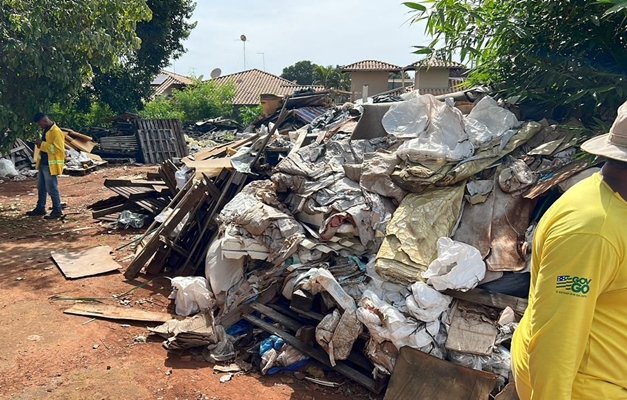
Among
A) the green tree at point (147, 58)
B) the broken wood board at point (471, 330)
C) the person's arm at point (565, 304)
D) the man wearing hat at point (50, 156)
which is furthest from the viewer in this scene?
the green tree at point (147, 58)

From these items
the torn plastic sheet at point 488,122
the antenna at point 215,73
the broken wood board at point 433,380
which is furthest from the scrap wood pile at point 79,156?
the antenna at point 215,73

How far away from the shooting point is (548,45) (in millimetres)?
4691

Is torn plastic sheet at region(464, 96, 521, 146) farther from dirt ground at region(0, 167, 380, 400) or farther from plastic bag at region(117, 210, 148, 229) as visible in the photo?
plastic bag at region(117, 210, 148, 229)

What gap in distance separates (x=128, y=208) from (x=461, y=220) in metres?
5.69

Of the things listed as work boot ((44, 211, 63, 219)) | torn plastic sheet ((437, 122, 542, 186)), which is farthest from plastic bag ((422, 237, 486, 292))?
work boot ((44, 211, 63, 219))

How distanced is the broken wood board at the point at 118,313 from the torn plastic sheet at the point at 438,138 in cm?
275

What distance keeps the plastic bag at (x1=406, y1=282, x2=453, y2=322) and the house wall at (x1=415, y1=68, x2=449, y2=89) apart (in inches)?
926

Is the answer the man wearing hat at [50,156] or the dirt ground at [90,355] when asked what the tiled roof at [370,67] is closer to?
the man wearing hat at [50,156]

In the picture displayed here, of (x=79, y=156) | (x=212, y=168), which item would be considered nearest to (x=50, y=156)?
(x=212, y=168)

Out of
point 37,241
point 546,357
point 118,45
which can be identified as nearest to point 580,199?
point 546,357

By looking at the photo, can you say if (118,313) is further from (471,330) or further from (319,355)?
(471,330)

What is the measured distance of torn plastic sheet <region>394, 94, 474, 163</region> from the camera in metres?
4.29

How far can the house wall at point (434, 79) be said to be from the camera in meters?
25.9

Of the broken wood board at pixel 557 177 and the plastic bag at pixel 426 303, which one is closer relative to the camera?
the plastic bag at pixel 426 303
